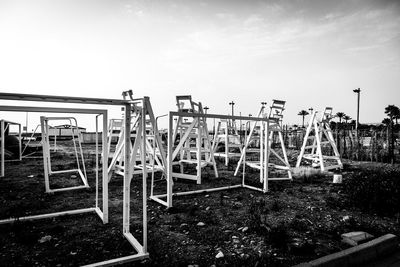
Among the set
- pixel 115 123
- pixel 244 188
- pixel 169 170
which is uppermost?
pixel 115 123

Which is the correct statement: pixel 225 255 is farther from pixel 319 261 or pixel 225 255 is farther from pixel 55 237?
pixel 55 237

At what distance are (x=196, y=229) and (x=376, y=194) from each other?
4013 mm

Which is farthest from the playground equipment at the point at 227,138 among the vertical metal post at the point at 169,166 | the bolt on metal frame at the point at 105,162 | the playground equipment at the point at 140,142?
the bolt on metal frame at the point at 105,162

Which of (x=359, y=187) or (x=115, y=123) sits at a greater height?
(x=115, y=123)

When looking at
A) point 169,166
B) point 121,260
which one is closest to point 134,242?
point 121,260

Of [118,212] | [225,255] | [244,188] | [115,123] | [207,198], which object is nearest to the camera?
[225,255]

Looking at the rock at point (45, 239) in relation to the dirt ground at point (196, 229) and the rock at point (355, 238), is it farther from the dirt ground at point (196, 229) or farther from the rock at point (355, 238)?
the rock at point (355, 238)

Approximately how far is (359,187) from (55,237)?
6137 mm

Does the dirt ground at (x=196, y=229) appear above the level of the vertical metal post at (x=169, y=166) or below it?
below

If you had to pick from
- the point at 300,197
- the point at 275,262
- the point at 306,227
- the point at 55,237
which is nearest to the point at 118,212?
the point at 55,237

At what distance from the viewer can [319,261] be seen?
258cm

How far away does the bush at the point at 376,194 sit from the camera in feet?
14.9

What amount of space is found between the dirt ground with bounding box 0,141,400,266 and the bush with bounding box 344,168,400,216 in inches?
9.7

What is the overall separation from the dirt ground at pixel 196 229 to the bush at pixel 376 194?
0.25 m
